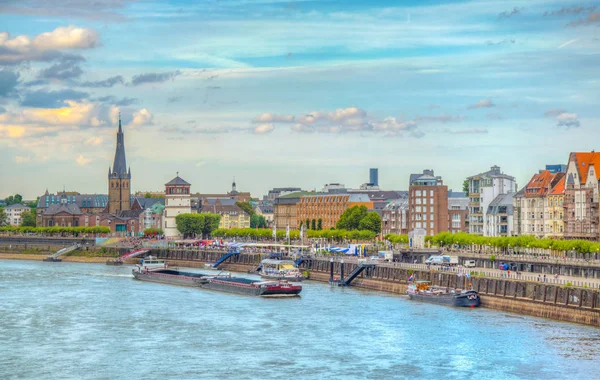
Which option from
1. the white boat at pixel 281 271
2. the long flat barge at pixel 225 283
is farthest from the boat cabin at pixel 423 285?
the white boat at pixel 281 271

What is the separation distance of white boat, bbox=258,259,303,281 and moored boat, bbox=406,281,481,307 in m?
25.8

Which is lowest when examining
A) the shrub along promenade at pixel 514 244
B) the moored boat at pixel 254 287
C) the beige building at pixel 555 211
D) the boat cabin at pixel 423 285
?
the moored boat at pixel 254 287

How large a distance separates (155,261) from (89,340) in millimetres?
79537

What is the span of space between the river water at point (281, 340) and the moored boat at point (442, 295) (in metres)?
1.41

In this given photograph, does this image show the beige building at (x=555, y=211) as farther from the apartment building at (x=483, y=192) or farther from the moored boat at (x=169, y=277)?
the moored boat at (x=169, y=277)

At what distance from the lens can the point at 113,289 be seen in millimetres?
122312

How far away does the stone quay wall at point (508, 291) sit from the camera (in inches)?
3246

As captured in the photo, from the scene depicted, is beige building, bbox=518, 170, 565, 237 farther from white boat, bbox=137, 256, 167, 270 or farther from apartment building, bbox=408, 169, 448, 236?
white boat, bbox=137, 256, 167, 270

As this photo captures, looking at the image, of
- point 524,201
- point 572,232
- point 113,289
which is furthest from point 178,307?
point 524,201

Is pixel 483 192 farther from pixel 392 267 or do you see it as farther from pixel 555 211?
pixel 392 267

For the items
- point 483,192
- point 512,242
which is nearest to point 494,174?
point 483,192

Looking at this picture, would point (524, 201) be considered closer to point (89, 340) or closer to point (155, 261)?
point (155, 261)

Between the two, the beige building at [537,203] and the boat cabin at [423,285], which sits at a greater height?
the beige building at [537,203]

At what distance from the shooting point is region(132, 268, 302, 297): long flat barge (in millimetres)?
111625
